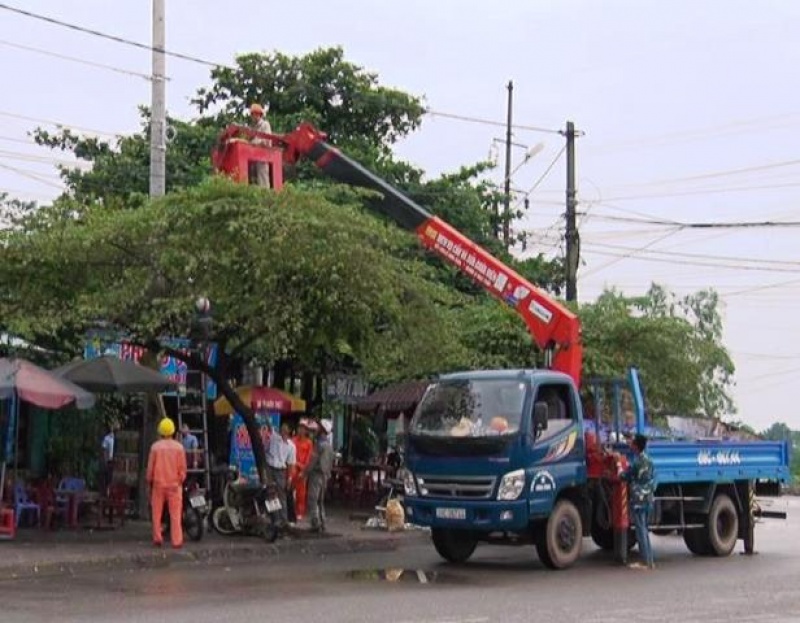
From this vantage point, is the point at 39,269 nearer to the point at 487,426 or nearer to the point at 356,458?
the point at 487,426

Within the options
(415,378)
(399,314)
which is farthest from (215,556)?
(415,378)

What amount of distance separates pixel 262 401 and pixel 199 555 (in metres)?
6.42

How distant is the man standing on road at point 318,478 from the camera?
757 inches

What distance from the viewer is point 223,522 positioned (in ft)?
60.7

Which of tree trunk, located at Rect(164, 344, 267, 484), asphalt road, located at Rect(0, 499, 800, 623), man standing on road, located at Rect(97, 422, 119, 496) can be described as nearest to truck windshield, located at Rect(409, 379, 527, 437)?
asphalt road, located at Rect(0, 499, 800, 623)

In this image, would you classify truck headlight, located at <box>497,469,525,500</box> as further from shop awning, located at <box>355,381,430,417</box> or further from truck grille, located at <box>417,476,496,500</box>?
shop awning, located at <box>355,381,430,417</box>

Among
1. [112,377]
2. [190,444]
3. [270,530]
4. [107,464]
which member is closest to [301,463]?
[190,444]

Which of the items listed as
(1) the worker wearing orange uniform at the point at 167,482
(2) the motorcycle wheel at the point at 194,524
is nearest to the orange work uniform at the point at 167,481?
(1) the worker wearing orange uniform at the point at 167,482

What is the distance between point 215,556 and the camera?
16.7 m

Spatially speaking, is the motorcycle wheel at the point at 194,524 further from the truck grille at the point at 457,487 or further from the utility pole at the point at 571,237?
the utility pole at the point at 571,237

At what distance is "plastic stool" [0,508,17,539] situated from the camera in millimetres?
17281

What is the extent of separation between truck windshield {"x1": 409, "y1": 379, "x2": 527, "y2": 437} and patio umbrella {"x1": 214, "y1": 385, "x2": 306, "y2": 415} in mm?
6692

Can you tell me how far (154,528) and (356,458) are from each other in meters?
16.8

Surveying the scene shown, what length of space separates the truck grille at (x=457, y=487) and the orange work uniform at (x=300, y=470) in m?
5.65
